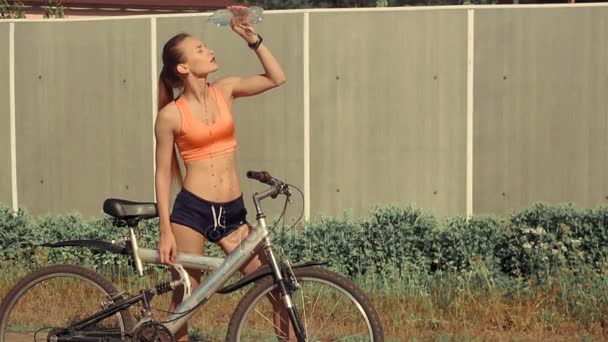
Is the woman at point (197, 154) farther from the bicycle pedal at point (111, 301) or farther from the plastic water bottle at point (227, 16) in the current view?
the bicycle pedal at point (111, 301)

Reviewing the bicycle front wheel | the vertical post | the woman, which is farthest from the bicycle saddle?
the vertical post

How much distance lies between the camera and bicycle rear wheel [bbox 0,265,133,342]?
6.34 m

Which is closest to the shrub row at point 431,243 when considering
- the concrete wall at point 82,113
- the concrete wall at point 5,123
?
the concrete wall at point 82,113

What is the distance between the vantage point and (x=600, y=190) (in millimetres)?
10516

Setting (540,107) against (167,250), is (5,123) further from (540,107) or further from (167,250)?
(167,250)

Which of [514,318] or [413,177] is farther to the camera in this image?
[413,177]

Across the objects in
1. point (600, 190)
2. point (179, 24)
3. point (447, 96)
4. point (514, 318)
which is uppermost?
point (179, 24)

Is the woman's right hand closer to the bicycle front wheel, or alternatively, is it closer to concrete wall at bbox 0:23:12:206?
the bicycle front wheel

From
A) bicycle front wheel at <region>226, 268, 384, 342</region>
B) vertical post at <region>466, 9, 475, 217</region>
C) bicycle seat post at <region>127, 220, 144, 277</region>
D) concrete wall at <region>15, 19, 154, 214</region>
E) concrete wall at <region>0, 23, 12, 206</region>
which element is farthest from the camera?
concrete wall at <region>0, 23, 12, 206</region>

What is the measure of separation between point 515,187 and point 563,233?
1510 millimetres

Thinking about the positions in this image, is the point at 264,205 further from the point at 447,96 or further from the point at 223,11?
the point at 223,11

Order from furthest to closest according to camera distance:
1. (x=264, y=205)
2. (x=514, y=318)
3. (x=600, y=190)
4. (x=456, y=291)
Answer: (x=264, y=205), (x=600, y=190), (x=456, y=291), (x=514, y=318)

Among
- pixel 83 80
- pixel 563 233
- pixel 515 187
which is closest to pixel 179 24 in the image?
pixel 83 80

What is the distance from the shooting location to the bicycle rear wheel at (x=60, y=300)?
6.34m
